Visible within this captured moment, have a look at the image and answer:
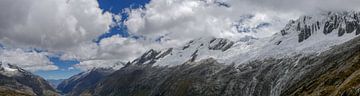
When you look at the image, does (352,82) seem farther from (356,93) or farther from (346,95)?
(356,93)

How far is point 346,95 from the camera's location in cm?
14125

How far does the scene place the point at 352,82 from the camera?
172 metres

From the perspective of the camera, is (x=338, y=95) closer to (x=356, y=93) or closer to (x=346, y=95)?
(x=346, y=95)

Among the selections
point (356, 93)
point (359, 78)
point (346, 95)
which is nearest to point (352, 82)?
point (359, 78)

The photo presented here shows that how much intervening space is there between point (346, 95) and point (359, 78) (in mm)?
39164

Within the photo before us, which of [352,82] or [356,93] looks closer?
[356,93]

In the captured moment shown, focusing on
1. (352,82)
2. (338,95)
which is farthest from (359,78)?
(338,95)

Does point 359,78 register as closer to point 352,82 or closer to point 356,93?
point 352,82

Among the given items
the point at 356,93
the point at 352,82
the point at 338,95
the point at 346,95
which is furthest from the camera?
the point at 352,82

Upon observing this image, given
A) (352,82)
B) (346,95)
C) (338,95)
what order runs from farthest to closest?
(352,82) → (338,95) → (346,95)

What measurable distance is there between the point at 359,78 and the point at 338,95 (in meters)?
20.3

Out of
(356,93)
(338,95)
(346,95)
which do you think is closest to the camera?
(356,93)

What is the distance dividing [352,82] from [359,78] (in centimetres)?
578

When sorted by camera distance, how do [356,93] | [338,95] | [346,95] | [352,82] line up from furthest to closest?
[352,82] < [338,95] < [346,95] < [356,93]
